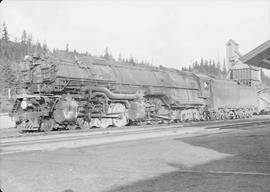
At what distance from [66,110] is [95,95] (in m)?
2.72

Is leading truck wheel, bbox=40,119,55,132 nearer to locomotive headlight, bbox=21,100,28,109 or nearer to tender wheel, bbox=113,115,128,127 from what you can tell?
locomotive headlight, bbox=21,100,28,109

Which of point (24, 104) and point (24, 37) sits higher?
point (24, 37)

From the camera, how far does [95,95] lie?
22891 mm

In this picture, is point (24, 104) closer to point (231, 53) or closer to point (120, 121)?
point (120, 121)

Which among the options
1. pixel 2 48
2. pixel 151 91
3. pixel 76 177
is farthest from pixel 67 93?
pixel 2 48

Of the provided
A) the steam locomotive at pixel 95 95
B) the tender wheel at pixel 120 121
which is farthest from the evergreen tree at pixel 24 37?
the tender wheel at pixel 120 121

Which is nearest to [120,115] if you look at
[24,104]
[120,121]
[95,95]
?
[120,121]

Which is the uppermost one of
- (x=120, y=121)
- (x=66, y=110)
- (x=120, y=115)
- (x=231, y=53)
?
(x=231, y=53)

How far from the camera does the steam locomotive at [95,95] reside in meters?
21.1

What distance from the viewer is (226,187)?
21.0ft

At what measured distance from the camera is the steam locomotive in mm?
21125

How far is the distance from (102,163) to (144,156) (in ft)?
4.92

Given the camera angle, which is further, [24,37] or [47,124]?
[24,37]

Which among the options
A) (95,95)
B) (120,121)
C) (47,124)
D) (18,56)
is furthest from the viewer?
(18,56)
